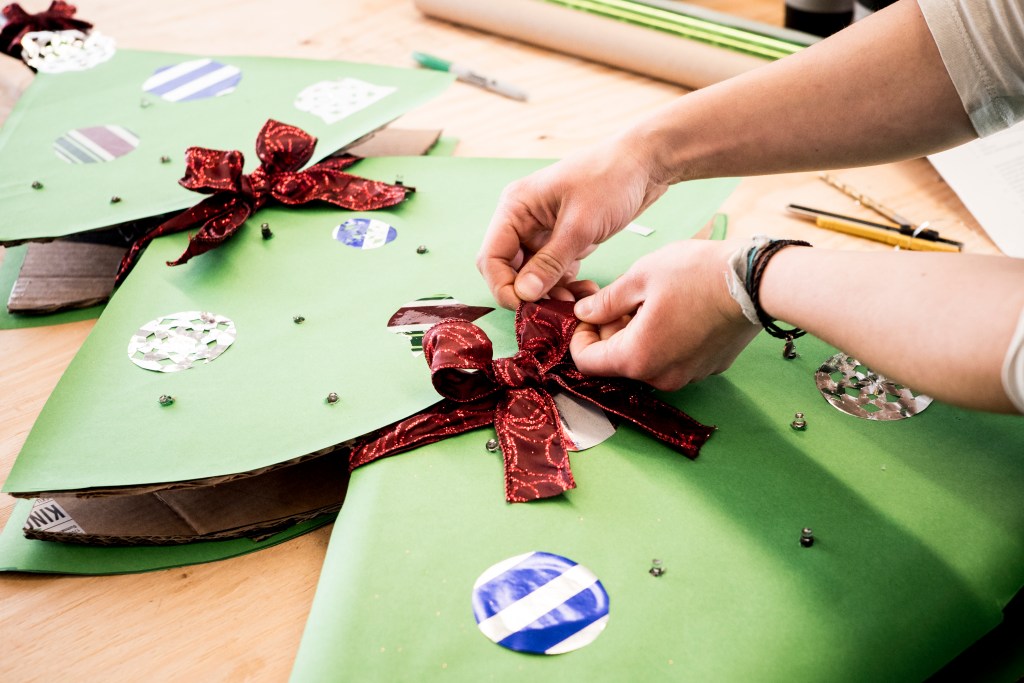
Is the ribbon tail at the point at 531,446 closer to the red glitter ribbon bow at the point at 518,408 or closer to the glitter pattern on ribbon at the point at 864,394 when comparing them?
the red glitter ribbon bow at the point at 518,408

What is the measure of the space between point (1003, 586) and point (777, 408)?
7.3 inches

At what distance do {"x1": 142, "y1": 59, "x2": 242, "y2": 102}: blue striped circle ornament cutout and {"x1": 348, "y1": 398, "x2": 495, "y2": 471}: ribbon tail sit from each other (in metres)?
0.61

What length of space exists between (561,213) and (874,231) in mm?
380

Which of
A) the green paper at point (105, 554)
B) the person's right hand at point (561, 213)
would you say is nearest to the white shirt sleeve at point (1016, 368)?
the person's right hand at point (561, 213)

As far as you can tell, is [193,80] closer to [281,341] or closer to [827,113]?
[281,341]

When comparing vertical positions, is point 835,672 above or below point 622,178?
below

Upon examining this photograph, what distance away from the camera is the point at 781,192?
3.17 feet

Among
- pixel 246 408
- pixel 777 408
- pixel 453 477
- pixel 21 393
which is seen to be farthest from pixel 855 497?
pixel 21 393

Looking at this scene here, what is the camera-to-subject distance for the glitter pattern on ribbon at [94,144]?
914 mm

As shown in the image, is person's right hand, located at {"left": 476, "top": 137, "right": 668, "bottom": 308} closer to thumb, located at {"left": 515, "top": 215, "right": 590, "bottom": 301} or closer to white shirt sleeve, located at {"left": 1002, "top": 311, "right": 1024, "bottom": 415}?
thumb, located at {"left": 515, "top": 215, "right": 590, "bottom": 301}

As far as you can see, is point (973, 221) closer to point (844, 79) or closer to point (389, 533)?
point (844, 79)

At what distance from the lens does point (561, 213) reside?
2.30ft

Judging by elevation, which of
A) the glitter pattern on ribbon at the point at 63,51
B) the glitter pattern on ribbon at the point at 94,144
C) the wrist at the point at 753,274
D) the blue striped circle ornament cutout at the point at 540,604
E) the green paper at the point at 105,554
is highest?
the wrist at the point at 753,274

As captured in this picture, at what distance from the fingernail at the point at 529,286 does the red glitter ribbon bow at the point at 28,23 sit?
0.84 metres
